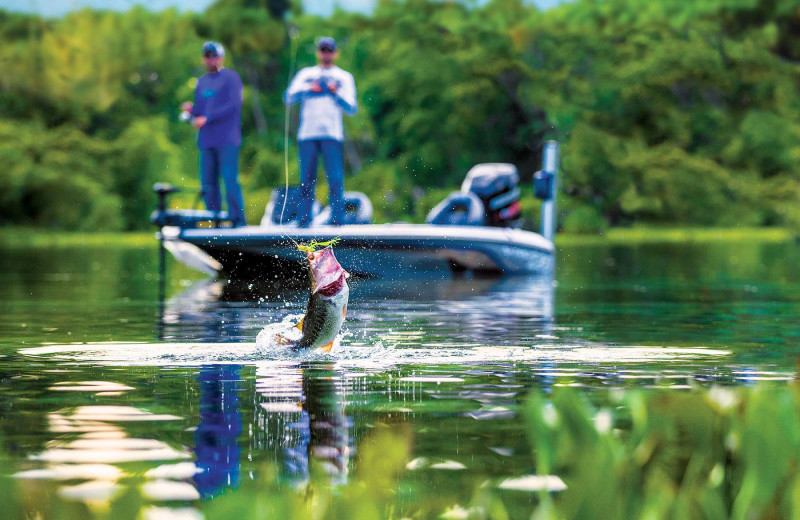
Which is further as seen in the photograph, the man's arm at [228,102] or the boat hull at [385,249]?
the boat hull at [385,249]

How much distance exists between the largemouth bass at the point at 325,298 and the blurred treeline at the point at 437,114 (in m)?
42.3

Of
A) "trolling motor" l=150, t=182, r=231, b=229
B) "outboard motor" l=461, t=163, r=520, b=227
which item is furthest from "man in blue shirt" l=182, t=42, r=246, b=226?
"outboard motor" l=461, t=163, r=520, b=227

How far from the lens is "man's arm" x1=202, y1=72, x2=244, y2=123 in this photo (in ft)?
53.1

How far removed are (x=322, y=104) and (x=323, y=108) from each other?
4cm

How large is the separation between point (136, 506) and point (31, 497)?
1.78ft

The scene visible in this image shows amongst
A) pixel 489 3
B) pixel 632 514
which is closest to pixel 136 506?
pixel 632 514

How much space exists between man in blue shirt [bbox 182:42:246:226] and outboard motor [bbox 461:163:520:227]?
486cm

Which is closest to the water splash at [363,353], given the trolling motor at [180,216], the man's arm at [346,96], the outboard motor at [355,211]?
the man's arm at [346,96]

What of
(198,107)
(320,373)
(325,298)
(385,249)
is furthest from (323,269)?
(385,249)

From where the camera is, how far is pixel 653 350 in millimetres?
9836

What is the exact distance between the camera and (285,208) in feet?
64.4

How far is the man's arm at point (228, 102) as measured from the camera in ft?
53.1

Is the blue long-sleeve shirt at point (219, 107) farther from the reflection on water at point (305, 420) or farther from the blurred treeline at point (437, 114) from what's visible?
the blurred treeline at point (437, 114)

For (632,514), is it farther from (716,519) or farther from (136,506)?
(136,506)
